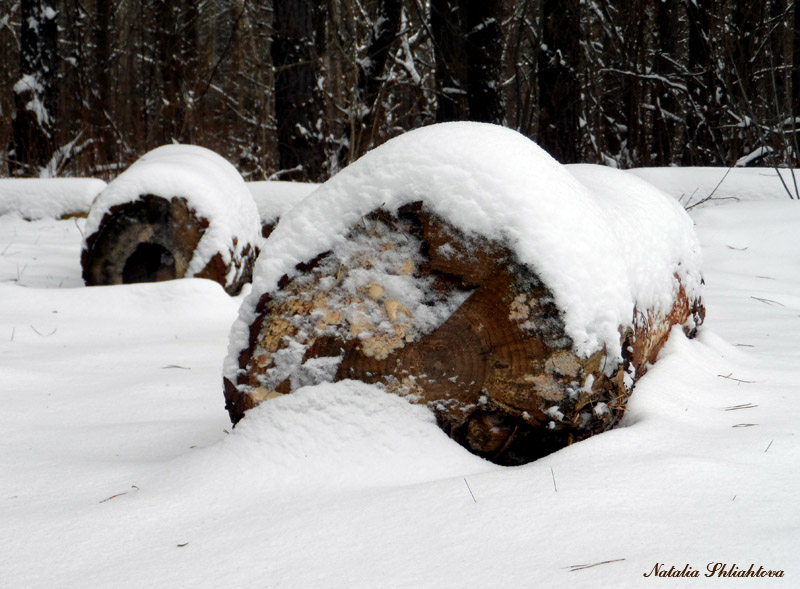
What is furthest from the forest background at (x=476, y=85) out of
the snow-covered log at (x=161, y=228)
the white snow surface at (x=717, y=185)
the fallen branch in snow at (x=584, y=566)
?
the fallen branch in snow at (x=584, y=566)

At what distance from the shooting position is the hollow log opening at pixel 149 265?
3.78m

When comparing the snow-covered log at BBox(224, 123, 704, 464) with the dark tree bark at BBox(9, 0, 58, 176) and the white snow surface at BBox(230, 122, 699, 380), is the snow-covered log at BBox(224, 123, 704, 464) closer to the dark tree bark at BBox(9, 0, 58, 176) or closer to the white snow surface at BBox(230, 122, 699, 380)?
the white snow surface at BBox(230, 122, 699, 380)

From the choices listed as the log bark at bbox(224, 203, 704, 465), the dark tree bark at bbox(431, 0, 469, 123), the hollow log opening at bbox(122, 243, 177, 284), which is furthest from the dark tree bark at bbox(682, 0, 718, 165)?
the log bark at bbox(224, 203, 704, 465)

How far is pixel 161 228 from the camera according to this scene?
12.0ft

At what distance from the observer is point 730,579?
86 cm

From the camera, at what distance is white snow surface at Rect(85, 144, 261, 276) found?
361 cm

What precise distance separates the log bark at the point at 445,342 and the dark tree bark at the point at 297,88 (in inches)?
250

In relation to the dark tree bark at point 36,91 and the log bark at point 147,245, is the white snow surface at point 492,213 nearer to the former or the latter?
the log bark at point 147,245

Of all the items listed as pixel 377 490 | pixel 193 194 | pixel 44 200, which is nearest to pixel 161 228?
pixel 193 194

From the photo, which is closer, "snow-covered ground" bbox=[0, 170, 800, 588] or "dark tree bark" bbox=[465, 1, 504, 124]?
"snow-covered ground" bbox=[0, 170, 800, 588]

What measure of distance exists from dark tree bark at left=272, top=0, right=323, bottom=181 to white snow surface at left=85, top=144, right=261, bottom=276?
3.63 m

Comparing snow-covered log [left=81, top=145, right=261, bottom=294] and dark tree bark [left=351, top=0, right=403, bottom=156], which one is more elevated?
dark tree bark [left=351, top=0, right=403, bottom=156]

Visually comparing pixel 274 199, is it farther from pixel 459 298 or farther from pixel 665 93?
pixel 665 93

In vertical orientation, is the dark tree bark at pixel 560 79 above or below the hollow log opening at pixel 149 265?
above
